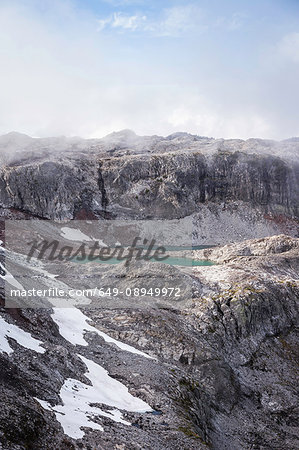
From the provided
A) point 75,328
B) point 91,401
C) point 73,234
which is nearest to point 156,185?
point 73,234

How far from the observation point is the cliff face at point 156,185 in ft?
401

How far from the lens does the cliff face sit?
401 feet

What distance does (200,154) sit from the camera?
147 m

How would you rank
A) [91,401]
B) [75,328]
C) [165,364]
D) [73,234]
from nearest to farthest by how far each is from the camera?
[91,401] → [165,364] → [75,328] → [73,234]


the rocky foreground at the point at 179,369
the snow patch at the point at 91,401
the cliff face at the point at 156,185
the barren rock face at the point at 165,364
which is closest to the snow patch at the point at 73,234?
the cliff face at the point at 156,185

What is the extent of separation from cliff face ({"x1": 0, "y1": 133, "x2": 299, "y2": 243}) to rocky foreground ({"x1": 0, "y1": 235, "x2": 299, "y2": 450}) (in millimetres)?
77205

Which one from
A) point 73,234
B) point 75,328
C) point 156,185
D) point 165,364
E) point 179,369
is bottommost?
point 179,369

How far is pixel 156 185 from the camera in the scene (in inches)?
5349

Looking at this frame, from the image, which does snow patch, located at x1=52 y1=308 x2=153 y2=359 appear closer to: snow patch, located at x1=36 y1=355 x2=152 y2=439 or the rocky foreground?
the rocky foreground

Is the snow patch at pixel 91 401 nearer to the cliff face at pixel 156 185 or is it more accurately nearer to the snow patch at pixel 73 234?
the snow patch at pixel 73 234

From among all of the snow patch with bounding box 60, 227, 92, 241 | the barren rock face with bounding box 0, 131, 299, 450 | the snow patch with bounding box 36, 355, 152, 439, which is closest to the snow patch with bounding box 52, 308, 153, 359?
the barren rock face with bounding box 0, 131, 299, 450

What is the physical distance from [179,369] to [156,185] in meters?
105

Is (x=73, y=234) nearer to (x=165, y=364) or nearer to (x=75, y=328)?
(x=75, y=328)

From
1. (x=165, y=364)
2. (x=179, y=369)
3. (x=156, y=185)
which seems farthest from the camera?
(x=156, y=185)
